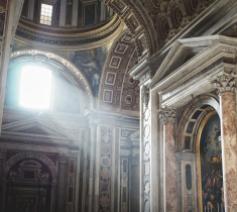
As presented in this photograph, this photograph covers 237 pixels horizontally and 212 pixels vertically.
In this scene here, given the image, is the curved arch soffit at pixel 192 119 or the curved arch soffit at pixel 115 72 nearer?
the curved arch soffit at pixel 192 119

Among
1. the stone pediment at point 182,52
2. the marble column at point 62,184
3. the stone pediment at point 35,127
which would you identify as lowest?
the marble column at point 62,184

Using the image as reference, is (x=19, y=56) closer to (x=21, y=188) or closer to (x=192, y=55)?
(x=21, y=188)

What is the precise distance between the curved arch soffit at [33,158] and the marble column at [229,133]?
8852 mm

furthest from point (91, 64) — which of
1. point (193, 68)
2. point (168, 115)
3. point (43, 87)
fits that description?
point (193, 68)

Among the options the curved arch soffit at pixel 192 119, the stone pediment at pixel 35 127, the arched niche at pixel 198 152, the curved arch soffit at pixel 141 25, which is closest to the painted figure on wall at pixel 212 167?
the arched niche at pixel 198 152

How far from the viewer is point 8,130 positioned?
15250mm

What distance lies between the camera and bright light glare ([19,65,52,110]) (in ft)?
53.3

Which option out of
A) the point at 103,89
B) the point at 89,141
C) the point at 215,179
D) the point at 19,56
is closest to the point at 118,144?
the point at 89,141

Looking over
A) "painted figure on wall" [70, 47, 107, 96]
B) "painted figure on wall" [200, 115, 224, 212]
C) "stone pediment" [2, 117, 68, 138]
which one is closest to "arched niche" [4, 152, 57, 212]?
"stone pediment" [2, 117, 68, 138]

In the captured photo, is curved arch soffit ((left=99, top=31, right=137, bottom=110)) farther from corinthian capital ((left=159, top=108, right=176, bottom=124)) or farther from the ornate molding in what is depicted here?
the ornate molding

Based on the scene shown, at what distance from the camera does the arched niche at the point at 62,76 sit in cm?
1602

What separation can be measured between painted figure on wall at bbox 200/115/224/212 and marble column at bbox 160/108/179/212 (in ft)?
2.30

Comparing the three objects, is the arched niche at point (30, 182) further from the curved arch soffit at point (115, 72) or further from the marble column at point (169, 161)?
the marble column at point (169, 161)

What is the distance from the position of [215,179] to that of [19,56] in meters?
9.39
